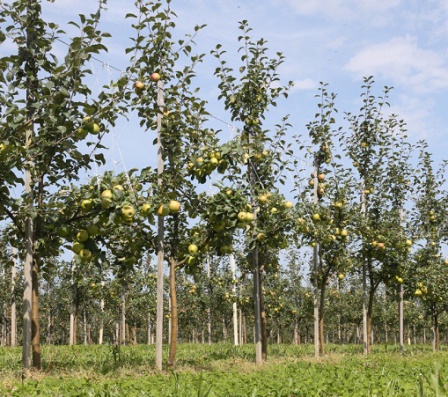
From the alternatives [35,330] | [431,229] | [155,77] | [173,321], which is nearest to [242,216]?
[173,321]

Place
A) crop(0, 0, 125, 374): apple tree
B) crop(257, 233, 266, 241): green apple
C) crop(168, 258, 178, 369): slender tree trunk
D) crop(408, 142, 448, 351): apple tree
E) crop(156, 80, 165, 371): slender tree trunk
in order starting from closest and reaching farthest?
1. crop(0, 0, 125, 374): apple tree
2. crop(156, 80, 165, 371): slender tree trunk
3. crop(168, 258, 178, 369): slender tree trunk
4. crop(257, 233, 266, 241): green apple
5. crop(408, 142, 448, 351): apple tree

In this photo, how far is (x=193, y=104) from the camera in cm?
850

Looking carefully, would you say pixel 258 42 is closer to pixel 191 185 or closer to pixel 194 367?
pixel 191 185

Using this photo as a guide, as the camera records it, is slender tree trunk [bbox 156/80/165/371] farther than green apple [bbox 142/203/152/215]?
Yes

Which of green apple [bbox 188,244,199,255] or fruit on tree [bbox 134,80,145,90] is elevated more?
fruit on tree [bbox 134,80,145,90]

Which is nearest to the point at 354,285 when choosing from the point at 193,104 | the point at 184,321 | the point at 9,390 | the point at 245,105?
the point at 184,321

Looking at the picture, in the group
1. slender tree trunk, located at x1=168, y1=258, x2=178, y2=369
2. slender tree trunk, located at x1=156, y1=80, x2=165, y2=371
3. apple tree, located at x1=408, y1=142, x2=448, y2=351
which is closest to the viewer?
slender tree trunk, located at x1=156, y1=80, x2=165, y2=371

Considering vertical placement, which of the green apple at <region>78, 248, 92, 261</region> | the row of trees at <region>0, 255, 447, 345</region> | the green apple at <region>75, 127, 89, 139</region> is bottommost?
the row of trees at <region>0, 255, 447, 345</region>

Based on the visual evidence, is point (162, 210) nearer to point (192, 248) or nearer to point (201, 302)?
point (192, 248)

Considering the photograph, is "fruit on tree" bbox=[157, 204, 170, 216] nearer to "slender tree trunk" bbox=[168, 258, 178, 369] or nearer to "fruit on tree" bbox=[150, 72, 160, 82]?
"slender tree trunk" bbox=[168, 258, 178, 369]

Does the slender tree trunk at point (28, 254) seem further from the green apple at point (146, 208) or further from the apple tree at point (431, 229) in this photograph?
the apple tree at point (431, 229)

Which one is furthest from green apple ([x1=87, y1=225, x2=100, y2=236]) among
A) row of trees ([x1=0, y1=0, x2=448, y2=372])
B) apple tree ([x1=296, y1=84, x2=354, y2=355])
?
apple tree ([x1=296, y1=84, x2=354, y2=355])

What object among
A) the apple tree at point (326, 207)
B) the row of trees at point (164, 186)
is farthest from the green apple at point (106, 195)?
the apple tree at point (326, 207)

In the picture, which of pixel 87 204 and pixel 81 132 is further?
pixel 87 204
